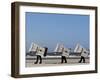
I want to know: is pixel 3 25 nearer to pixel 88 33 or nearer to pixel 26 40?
pixel 26 40

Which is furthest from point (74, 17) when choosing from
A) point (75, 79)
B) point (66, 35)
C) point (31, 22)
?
point (75, 79)

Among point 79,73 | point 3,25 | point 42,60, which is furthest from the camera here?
point 79,73

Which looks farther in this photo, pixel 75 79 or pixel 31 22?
pixel 75 79

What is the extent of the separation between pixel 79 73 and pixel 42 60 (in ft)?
0.97

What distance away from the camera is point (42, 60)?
162 cm

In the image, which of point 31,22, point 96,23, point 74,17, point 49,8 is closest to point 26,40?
point 31,22

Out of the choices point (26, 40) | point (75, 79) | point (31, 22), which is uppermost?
point (31, 22)

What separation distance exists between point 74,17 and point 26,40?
1.27 ft

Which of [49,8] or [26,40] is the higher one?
[49,8]

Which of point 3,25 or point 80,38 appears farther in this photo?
point 80,38

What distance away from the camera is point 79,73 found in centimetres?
173

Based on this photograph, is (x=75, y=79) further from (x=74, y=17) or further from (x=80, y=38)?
(x=74, y=17)

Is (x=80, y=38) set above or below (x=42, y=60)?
above

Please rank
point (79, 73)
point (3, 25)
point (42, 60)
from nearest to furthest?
point (3, 25)
point (42, 60)
point (79, 73)
